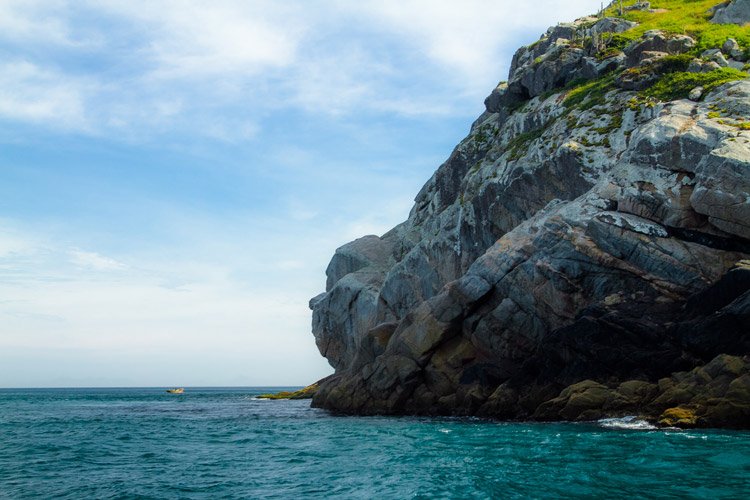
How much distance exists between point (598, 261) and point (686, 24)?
36500 mm

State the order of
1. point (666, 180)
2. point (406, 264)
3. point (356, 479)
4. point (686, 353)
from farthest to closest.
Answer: point (406, 264) < point (666, 180) < point (686, 353) < point (356, 479)

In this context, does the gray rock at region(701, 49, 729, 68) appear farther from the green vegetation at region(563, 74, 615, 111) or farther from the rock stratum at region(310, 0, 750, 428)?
the green vegetation at region(563, 74, 615, 111)

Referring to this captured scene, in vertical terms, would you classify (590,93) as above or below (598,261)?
above

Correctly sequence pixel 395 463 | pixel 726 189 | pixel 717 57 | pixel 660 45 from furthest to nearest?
pixel 660 45 < pixel 717 57 < pixel 726 189 < pixel 395 463

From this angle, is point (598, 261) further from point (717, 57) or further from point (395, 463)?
point (717, 57)

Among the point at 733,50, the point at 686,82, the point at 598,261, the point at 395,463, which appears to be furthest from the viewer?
the point at 733,50

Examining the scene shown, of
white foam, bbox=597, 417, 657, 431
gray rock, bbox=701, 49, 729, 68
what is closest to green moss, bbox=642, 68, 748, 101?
gray rock, bbox=701, 49, 729, 68

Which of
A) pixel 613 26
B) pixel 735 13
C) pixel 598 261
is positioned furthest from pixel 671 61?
pixel 598 261

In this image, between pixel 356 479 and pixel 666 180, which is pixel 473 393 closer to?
pixel 666 180

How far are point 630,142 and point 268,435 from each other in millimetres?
30159

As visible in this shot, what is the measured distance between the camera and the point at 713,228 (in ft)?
121

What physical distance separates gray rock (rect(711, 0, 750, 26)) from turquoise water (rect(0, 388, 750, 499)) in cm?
4765

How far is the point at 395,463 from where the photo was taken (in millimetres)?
25750

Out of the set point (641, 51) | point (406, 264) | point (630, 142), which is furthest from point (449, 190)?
point (630, 142)
